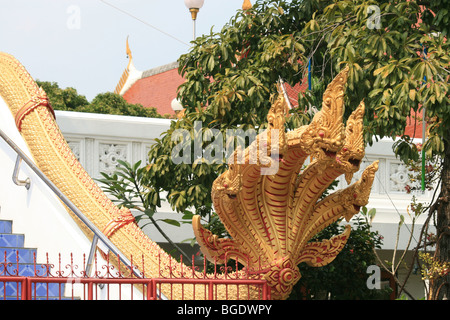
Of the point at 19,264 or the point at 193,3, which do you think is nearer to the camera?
the point at 19,264

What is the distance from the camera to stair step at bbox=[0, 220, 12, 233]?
766 centimetres

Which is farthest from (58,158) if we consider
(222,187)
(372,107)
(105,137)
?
(372,107)

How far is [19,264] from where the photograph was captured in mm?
→ 6832

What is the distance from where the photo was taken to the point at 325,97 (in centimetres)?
586

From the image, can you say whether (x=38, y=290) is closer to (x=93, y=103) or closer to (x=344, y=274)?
(x=344, y=274)

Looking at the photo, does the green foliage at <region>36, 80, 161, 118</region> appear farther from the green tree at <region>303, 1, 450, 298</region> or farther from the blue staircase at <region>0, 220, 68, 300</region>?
the green tree at <region>303, 1, 450, 298</region>

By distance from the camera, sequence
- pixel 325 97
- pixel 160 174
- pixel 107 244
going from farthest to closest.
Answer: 1. pixel 160 174
2. pixel 107 244
3. pixel 325 97

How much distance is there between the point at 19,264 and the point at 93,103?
43.7 ft

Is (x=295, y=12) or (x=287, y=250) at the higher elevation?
(x=295, y=12)

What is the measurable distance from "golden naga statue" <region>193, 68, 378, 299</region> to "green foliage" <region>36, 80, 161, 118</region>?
42.9ft

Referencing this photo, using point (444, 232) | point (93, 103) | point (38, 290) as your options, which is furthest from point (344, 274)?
point (93, 103)
